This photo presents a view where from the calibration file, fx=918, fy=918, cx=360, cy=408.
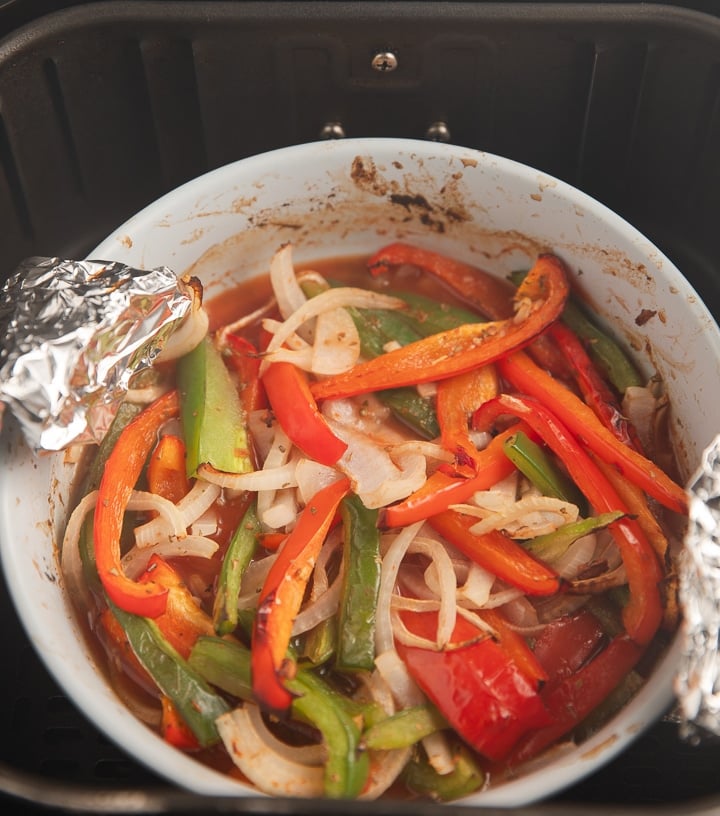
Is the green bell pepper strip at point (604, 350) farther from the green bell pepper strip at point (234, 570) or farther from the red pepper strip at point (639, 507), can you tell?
the green bell pepper strip at point (234, 570)

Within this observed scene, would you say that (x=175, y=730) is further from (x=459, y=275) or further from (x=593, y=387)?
(x=459, y=275)

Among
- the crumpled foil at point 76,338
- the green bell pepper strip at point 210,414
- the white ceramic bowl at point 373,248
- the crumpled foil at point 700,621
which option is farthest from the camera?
the green bell pepper strip at point 210,414

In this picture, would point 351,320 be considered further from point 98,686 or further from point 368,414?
point 98,686

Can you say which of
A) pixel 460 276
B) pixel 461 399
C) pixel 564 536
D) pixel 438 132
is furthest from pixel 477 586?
pixel 438 132

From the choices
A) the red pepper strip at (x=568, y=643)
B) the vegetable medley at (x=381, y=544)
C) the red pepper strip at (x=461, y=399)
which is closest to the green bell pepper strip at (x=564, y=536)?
the vegetable medley at (x=381, y=544)

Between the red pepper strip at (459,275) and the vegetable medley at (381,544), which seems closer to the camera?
the vegetable medley at (381,544)

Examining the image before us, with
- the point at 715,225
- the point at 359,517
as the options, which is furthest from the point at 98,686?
the point at 715,225
